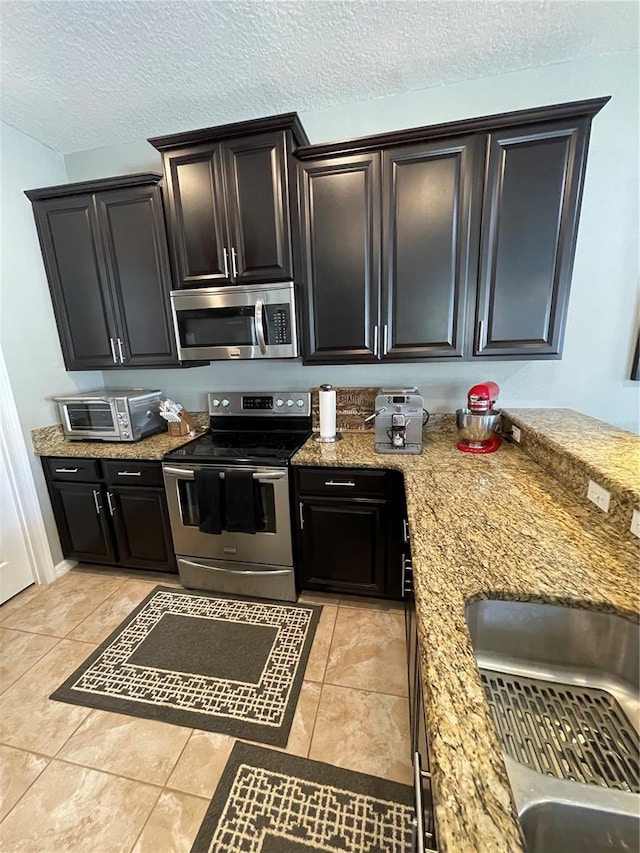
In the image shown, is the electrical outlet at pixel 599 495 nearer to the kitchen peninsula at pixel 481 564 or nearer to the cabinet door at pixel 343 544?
the kitchen peninsula at pixel 481 564

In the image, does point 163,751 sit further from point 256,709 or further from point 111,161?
point 111,161

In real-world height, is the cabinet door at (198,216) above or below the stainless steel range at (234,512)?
above

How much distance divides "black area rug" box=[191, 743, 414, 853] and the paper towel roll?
1515 millimetres

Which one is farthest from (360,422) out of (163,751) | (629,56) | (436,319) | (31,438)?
(629,56)

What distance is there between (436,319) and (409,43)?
4.18ft

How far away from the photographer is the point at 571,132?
5.32 feet

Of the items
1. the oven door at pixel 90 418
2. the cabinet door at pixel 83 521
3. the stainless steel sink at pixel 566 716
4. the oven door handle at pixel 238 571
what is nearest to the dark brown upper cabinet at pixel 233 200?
the oven door at pixel 90 418

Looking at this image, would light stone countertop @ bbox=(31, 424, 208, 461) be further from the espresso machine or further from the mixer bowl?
the mixer bowl

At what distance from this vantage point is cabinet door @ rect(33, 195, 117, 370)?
2252 millimetres

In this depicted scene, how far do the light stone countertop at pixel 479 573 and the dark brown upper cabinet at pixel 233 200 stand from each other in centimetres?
125

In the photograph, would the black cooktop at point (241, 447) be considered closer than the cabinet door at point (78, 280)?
Yes

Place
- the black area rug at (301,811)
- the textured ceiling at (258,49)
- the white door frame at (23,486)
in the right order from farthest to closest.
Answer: the white door frame at (23,486)
the textured ceiling at (258,49)
the black area rug at (301,811)

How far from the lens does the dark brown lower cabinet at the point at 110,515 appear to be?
2.28m

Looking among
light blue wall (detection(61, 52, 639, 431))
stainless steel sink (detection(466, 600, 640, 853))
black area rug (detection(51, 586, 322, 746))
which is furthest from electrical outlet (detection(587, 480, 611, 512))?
black area rug (detection(51, 586, 322, 746))
